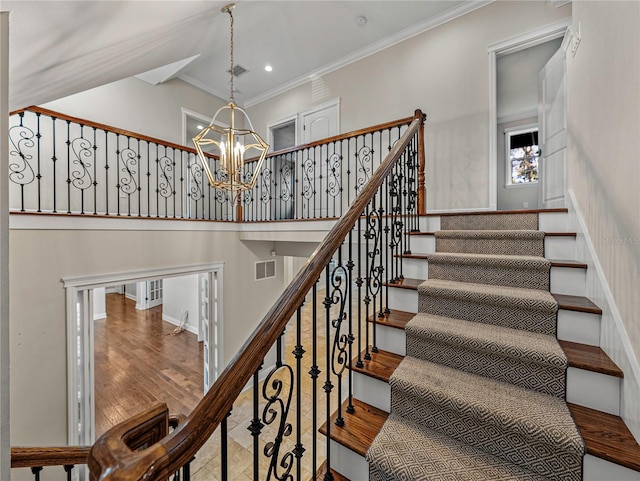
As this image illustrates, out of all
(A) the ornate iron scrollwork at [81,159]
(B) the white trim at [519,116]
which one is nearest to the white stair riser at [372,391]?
(A) the ornate iron scrollwork at [81,159]

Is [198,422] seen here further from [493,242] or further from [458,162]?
[458,162]

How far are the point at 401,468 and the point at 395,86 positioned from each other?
467cm

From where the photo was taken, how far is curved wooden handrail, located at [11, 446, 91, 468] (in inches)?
45.0

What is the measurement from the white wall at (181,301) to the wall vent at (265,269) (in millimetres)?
2420

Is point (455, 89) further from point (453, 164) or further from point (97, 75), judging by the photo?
point (97, 75)

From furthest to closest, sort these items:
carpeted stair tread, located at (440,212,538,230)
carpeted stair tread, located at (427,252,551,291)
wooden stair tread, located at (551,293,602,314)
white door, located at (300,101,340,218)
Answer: white door, located at (300,101,340,218), carpeted stair tread, located at (440,212,538,230), carpeted stair tread, located at (427,252,551,291), wooden stair tread, located at (551,293,602,314)

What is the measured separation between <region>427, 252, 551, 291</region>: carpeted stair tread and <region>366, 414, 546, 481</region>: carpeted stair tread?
102 centimetres

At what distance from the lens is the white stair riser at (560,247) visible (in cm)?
181

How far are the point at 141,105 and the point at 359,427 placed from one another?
18.1ft

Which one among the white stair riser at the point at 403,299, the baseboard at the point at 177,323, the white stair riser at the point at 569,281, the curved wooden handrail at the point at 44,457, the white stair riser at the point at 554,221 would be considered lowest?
the baseboard at the point at 177,323

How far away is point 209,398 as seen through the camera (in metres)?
0.67

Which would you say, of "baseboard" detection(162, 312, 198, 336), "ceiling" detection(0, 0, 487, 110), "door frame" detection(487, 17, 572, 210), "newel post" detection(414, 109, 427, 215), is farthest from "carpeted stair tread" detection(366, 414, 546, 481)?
"baseboard" detection(162, 312, 198, 336)

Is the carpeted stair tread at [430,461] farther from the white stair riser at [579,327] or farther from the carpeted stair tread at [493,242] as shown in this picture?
the carpeted stair tread at [493,242]

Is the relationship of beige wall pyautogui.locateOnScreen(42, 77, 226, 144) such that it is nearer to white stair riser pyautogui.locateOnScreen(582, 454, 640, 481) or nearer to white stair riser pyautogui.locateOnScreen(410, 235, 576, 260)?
white stair riser pyautogui.locateOnScreen(410, 235, 576, 260)
